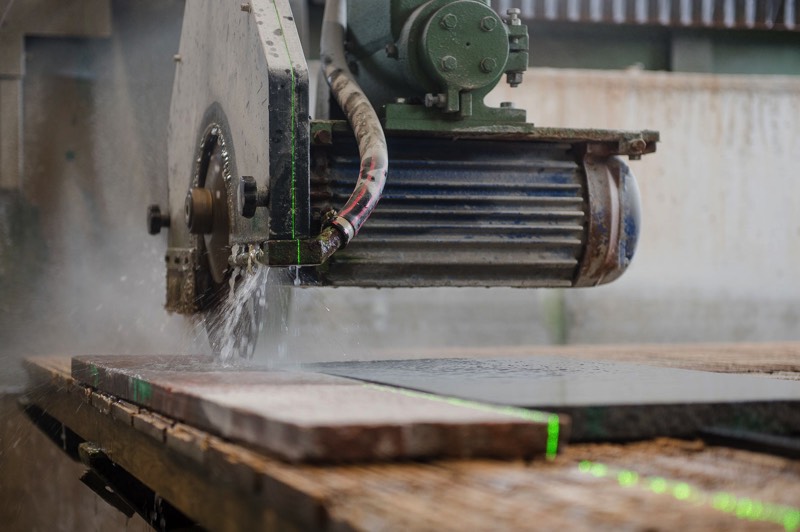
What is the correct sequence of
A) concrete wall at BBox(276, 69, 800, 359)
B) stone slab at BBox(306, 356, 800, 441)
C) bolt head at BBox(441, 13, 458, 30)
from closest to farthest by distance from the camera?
stone slab at BBox(306, 356, 800, 441)
bolt head at BBox(441, 13, 458, 30)
concrete wall at BBox(276, 69, 800, 359)

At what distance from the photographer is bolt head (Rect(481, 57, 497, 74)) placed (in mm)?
2457

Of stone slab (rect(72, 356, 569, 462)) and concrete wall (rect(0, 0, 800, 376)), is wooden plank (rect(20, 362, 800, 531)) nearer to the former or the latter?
stone slab (rect(72, 356, 569, 462))

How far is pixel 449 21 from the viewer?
2426 millimetres

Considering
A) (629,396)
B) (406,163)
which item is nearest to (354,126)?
(406,163)

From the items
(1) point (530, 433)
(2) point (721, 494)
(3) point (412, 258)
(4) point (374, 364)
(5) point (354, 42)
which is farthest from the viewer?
(5) point (354, 42)

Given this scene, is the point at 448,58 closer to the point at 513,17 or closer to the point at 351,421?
the point at 513,17

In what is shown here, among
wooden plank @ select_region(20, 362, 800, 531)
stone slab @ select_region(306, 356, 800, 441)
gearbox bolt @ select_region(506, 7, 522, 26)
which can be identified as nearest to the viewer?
wooden plank @ select_region(20, 362, 800, 531)

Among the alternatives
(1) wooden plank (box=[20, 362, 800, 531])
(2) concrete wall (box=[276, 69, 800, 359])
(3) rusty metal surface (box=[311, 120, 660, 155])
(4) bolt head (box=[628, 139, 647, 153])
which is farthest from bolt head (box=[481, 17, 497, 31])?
(2) concrete wall (box=[276, 69, 800, 359])

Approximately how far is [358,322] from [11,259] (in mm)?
1539

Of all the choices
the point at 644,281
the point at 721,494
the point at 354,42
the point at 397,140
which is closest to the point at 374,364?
the point at 397,140

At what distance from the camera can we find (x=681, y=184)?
512cm

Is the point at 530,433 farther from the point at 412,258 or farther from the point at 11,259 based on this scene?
the point at 11,259

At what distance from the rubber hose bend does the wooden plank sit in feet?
2.71

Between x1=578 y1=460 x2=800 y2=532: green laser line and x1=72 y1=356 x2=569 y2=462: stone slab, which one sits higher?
x1=72 y1=356 x2=569 y2=462: stone slab
